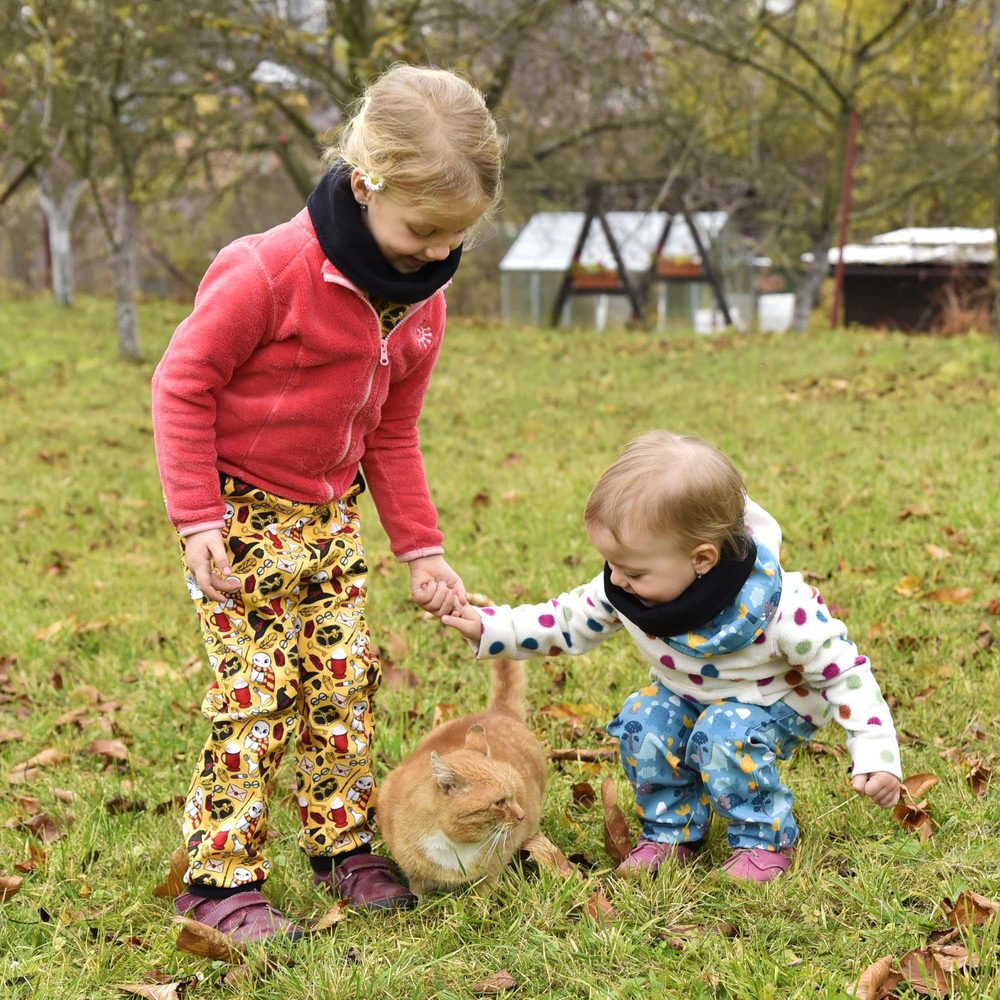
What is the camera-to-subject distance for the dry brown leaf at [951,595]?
13.3 feet

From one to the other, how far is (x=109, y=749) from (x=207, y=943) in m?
1.24

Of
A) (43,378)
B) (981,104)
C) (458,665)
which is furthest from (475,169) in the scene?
(981,104)

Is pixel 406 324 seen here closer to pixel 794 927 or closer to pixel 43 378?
pixel 794 927

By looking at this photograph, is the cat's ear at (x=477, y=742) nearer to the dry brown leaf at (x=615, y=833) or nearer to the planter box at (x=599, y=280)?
the dry brown leaf at (x=615, y=833)

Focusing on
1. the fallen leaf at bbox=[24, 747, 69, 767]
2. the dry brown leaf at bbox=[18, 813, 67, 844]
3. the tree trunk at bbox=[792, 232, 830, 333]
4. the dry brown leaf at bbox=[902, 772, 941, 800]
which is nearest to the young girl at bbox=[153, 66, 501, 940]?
the dry brown leaf at bbox=[18, 813, 67, 844]

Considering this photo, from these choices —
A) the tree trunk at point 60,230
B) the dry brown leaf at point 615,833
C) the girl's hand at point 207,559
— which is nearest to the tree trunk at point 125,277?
the tree trunk at point 60,230

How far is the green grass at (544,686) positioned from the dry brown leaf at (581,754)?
2.8 inches

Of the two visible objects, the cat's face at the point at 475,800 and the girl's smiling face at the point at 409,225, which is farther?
the cat's face at the point at 475,800

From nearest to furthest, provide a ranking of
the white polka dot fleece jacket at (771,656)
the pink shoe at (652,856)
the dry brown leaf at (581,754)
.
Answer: the white polka dot fleece jacket at (771,656), the pink shoe at (652,856), the dry brown leaf at (581,754)

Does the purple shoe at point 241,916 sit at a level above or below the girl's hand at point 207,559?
below

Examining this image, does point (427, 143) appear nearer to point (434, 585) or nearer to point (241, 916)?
point (434, 585)

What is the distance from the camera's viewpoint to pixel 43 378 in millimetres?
11422

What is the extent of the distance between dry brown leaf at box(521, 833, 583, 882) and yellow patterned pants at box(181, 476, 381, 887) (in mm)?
444

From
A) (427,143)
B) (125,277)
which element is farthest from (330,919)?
(125,277)
